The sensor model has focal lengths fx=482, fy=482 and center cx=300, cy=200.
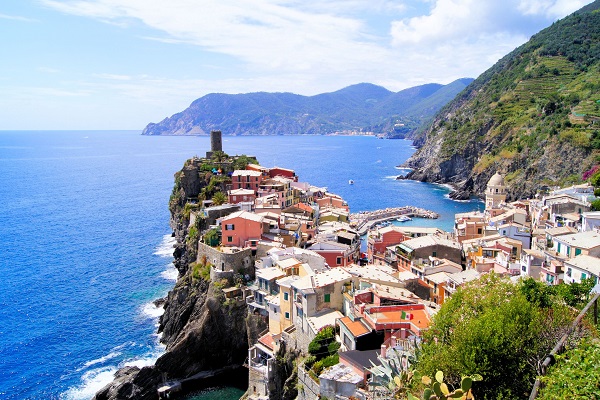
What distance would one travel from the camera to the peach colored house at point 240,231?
136ft

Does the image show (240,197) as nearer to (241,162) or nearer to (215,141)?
(241,162)

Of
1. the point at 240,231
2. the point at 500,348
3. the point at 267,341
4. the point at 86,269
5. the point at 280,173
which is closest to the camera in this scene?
the point at 500,348

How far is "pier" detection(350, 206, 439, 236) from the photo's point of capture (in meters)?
77.3

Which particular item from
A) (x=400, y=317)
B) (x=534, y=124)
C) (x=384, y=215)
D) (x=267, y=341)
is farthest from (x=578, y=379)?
(x=534, y=124)

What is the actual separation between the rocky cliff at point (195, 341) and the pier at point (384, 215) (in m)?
39.1

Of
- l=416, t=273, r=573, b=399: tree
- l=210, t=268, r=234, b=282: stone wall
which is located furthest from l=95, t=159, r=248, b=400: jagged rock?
l=416, t=273, r=573, b=399: tree

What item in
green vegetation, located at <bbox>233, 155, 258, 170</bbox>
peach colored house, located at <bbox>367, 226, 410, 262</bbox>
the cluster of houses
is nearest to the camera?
the cluster of houses

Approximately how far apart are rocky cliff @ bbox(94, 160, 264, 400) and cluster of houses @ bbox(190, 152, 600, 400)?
1716 millimetres

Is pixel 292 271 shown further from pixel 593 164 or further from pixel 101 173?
pixel 101 173

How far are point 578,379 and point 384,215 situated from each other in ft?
235

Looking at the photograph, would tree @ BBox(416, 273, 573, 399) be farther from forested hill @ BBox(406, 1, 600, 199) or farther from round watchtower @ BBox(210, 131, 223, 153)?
forested hill @ BBox(406, 1, 600, 199)

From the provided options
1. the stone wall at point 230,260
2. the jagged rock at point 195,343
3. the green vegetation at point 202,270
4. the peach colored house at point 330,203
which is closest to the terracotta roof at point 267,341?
the jagged rock at point 195,343

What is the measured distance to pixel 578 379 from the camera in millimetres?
11555

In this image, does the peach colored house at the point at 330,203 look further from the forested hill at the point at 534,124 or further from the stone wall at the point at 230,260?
the forested hill at the point at 534,124
